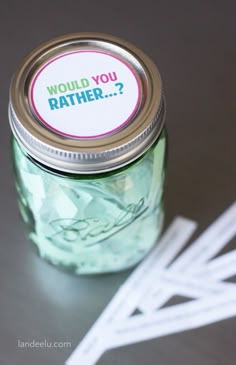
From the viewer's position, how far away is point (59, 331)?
0.61 m

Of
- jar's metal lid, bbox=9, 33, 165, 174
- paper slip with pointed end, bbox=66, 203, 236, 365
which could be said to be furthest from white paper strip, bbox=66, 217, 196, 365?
jar's metal lid, bbox=9, 33, 165, 174

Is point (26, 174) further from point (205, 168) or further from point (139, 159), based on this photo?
point (205, 168)

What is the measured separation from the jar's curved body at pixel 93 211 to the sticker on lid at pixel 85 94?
3 cm

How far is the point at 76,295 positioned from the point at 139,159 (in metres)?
0.16

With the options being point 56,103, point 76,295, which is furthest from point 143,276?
point 56,103

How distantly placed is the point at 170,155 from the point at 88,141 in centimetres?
20

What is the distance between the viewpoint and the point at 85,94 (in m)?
0.53

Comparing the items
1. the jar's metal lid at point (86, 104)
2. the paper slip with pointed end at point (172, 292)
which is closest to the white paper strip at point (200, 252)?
the paper slip with pointed end at point (172, 292)

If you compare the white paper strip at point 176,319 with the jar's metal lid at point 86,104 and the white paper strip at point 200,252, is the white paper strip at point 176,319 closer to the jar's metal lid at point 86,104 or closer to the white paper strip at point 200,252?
the white paper strip at point 200,252

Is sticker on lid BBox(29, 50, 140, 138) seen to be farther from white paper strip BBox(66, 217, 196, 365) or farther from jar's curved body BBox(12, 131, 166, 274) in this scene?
white paper strip BBox(66, 217, 196, 365)

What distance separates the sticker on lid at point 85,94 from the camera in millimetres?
513

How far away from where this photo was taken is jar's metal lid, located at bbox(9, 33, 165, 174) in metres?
0.50

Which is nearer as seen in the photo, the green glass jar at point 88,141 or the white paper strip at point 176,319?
the green glass jar at point 88,141

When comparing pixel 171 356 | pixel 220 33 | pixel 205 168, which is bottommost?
pixel 171 356
